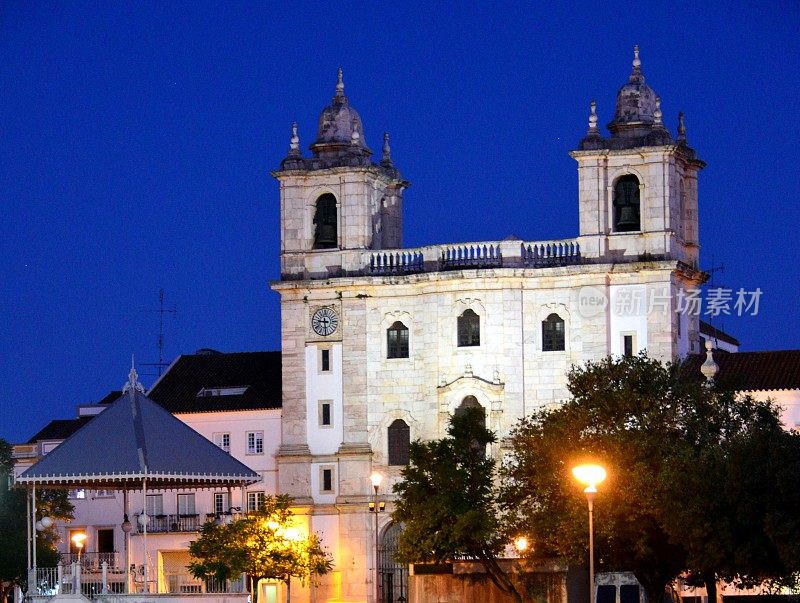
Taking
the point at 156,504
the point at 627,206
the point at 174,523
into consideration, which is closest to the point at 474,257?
the point at 627,206

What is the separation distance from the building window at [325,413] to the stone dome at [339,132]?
32.5ft

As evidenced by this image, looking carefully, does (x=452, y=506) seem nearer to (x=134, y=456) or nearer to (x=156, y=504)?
(x=134, y=456)

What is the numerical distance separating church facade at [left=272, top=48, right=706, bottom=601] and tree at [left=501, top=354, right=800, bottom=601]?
16.8m

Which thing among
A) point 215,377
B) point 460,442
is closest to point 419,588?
point 460,442

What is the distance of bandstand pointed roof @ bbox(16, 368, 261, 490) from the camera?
216 ft

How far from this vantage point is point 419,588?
73938 millimetres

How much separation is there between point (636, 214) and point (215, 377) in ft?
63.5

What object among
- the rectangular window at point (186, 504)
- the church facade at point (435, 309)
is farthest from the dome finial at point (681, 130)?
the rectangular window at point (186, 504)

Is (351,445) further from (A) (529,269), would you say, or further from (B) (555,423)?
(B) (555,423)

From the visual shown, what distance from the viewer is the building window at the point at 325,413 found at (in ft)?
308

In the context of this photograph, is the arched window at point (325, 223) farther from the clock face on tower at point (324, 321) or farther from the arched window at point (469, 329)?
the arched window at point (469, 329)

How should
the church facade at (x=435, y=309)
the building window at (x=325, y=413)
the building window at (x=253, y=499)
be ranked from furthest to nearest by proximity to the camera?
the building window at (x=253, y=499) < the building window at (x=325, y=413) < the church facade at (x=435, y=309)

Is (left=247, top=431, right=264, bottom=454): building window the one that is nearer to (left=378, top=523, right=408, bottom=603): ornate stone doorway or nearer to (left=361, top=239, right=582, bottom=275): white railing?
(left=378, top=523, right=408, bottom=603): ornate stone doorway

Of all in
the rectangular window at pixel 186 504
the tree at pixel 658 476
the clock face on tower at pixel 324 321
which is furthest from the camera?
the rectangular window at pixel 186 504
